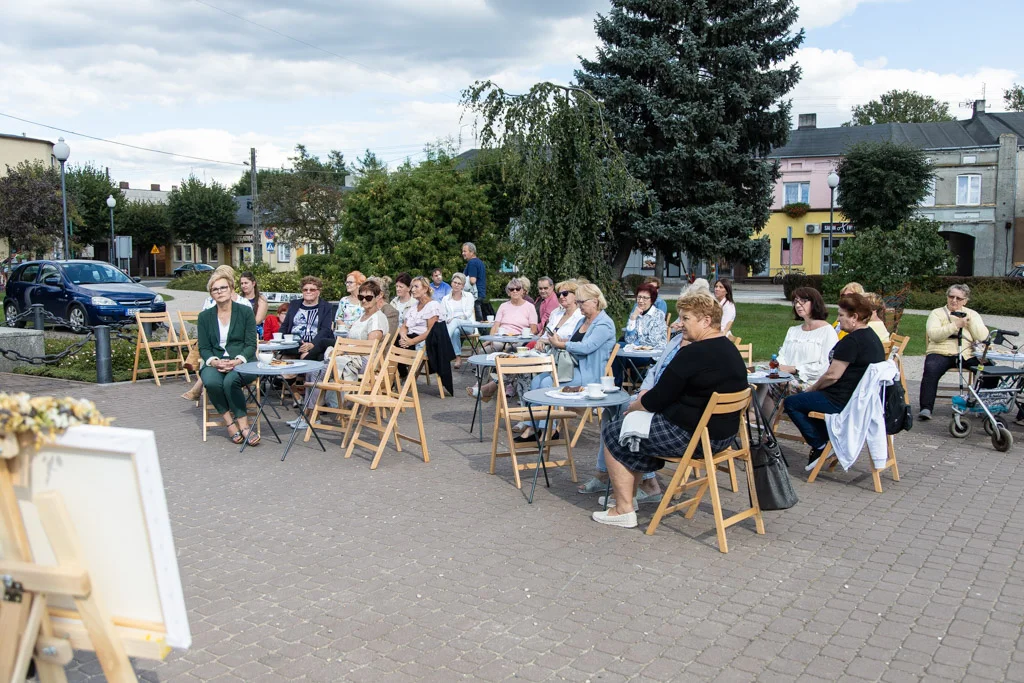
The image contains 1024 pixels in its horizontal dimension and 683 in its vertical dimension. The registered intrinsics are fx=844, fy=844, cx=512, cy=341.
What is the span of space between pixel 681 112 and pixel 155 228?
5307 centimetres

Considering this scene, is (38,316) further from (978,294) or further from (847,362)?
(978,294)

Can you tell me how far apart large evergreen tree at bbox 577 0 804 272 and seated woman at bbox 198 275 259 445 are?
14.5 metres

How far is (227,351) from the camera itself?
8.45 meters

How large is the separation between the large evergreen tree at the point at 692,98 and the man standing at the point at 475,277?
310 inches

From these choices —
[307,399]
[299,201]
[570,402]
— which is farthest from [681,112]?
[299,201]

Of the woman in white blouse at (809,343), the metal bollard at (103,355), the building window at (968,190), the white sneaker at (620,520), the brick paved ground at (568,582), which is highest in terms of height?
the building window at (968,190)

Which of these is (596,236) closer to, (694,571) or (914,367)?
(914,367)

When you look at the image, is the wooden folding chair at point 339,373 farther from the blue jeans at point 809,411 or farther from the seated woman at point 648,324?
the blue jeans at point 809,411

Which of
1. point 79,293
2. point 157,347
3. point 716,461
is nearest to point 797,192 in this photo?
point 79,293

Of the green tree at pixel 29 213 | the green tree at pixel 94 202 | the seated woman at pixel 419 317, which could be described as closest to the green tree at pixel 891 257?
the seated woman at pixel 419 317

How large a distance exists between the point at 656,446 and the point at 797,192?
47.3 metres

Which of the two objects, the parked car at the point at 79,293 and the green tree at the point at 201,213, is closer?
the parked car at the point at 79,293

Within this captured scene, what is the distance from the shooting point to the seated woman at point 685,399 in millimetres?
5301

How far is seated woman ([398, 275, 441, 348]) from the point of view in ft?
35.2
